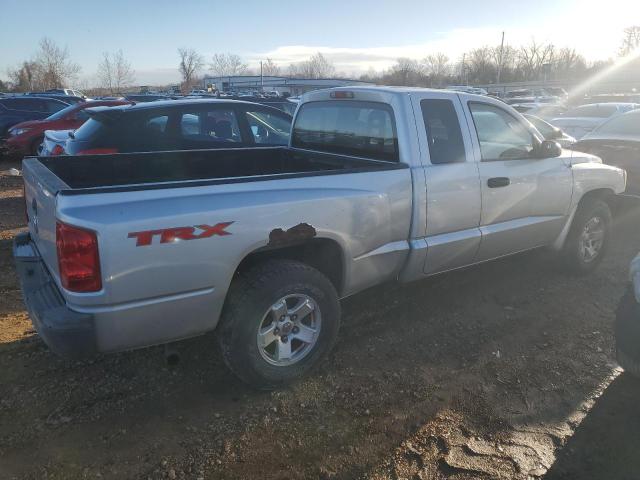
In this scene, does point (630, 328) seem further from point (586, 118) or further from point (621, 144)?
point (586, 118)

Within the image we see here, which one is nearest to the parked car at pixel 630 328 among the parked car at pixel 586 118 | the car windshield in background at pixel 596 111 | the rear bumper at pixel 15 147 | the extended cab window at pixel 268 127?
the extended cab window at pixel 268 127

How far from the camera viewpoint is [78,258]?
255 centimetres

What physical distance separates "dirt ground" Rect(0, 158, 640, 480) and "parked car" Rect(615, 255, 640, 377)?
0.92 ft

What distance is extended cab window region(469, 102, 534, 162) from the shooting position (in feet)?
14.4

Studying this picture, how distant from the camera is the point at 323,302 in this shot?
3.38 m

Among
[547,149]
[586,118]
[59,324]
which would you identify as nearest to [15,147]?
[59,324]

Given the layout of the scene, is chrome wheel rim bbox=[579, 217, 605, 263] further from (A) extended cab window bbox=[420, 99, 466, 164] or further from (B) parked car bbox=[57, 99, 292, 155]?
(B) parked car bbox=[57, 99, 292, 155]

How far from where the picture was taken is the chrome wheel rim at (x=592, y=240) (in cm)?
534

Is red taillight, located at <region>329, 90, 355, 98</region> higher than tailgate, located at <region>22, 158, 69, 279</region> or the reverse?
higher

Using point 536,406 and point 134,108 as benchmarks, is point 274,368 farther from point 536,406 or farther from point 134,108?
point 134,108

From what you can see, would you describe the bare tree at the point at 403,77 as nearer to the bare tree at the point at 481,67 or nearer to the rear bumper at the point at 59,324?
the bare tree at the point at 481,67

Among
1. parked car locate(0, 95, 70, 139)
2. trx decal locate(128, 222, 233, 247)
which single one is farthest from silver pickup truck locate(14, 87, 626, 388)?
parked car locate(0, 95, 70, 139)

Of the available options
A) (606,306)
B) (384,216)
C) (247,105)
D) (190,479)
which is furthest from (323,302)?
(247,105)

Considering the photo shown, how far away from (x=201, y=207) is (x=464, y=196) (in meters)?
2.23
